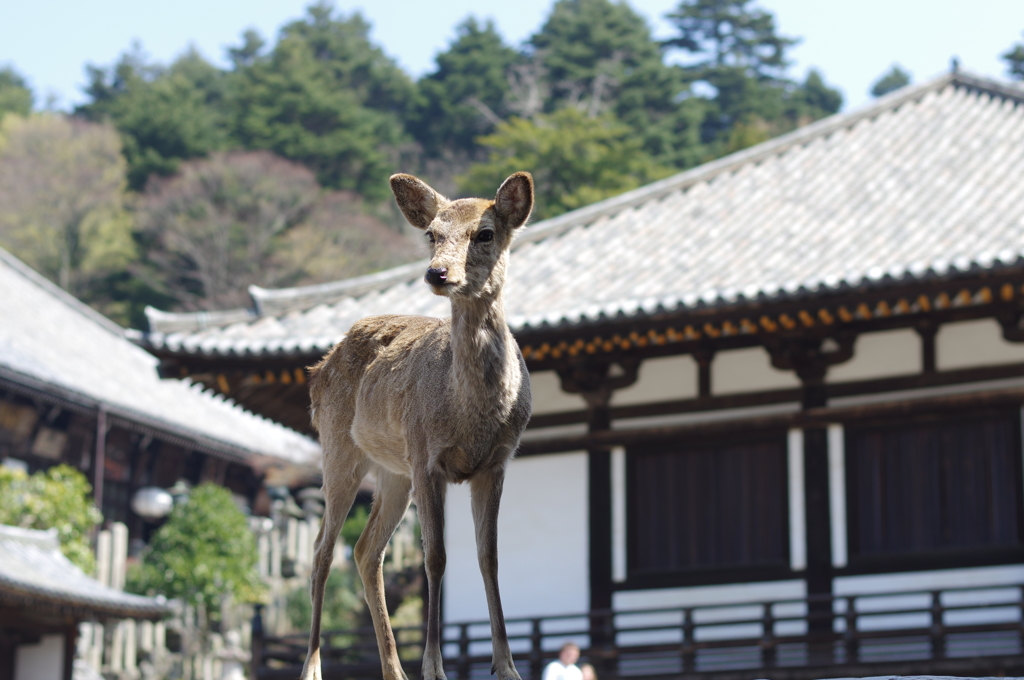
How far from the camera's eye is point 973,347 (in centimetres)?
1224

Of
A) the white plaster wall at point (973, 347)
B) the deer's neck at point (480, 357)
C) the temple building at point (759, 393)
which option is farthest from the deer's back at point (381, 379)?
the white plaster wall at point (973, 347)

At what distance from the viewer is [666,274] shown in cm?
1384

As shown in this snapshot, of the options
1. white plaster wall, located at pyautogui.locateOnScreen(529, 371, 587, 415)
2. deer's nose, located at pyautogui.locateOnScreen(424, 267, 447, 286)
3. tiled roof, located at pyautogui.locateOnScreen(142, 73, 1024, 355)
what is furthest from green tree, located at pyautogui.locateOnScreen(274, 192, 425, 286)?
deer's nose, located at pyautogui.locateOnScreen(424, 267, 447, 286)

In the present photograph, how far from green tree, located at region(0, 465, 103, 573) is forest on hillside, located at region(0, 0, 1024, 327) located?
59.2 ft

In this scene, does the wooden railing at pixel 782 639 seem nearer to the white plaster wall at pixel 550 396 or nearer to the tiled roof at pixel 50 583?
the white plaster wall at pixel 550 396

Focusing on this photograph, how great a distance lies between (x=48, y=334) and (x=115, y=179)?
718 inches

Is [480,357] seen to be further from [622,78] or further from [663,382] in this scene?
[622,78]

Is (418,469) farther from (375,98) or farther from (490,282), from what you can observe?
(375,98)

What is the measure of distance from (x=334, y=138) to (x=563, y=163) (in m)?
14.9

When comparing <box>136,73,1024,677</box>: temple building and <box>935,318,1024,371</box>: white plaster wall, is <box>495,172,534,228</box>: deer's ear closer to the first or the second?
<box>136,73,1024,677</box>: temple building

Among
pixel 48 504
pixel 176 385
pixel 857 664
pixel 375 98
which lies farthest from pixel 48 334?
pixel 375 98

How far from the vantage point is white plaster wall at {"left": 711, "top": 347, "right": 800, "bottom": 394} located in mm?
12961

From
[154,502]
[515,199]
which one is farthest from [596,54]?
[515,199]

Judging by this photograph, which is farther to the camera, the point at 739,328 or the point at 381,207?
the point at 381,207
